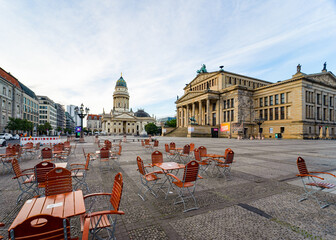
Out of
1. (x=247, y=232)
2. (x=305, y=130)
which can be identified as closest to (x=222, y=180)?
(x=247, y=232)

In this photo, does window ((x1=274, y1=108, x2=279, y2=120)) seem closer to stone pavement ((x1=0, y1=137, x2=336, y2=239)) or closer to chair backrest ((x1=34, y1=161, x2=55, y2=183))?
stone pavement ((x1=0, y1=137, x2=336, y2=239))

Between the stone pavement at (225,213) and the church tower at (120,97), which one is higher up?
the church tower at (120,97)

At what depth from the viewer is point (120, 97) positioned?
120m

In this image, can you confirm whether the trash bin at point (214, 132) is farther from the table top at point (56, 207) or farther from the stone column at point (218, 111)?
the table top at point (56, 207)

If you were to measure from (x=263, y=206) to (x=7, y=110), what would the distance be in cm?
6149

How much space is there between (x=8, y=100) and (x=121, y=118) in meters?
65.3

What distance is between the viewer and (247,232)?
Result: 3.51 m

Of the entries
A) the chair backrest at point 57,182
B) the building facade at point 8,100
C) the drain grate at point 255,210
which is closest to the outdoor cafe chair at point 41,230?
the chair backrest at point 57,182

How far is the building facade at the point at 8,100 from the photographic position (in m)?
43.8

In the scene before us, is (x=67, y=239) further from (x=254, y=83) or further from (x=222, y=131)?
(x=254, y=83)

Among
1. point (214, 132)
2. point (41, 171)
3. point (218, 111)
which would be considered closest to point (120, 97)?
point (218, 111)

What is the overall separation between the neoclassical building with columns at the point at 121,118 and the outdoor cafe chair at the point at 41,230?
107m

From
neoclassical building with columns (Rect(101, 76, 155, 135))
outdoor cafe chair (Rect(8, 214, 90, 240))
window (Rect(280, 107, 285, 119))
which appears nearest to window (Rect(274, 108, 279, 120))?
window (Rect(280, 107, 285, 119))

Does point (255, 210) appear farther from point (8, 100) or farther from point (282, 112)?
point (8, 100)
